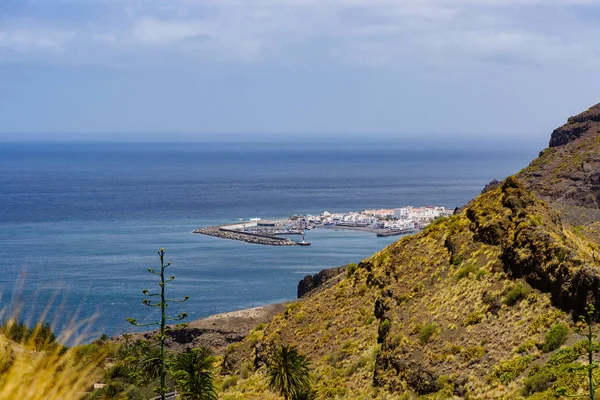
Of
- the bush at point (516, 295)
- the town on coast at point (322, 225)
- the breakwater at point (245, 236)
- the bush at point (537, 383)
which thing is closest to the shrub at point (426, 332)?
the bush at point (516, 295)

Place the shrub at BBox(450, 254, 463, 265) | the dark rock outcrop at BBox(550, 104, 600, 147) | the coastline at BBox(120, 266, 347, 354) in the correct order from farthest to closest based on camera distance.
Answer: the dark rock outcrop at BBox(550, 104, 600, 147), the coastline at BBox(120, 266, 347, 354), the shrub at BBox(450, 254, 463, 265)

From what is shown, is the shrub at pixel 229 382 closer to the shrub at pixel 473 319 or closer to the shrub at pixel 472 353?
the shrub at pixel 473 319

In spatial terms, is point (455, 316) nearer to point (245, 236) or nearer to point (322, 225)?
point (245, 236)

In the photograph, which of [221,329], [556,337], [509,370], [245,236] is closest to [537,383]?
[509,370]

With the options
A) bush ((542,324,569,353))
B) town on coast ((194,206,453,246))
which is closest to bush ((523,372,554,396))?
bush ((542,324,569,353))

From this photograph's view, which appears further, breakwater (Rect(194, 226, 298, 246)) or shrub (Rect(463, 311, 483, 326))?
breakwater (Rect(194, 226, 298, 246))

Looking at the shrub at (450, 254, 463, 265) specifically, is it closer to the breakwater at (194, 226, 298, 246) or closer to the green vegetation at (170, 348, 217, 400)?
the green vegetation at (170, 348, 217, 400)

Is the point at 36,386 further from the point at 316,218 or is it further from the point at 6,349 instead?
the point at 316,218

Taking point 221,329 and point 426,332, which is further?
point 221,329
